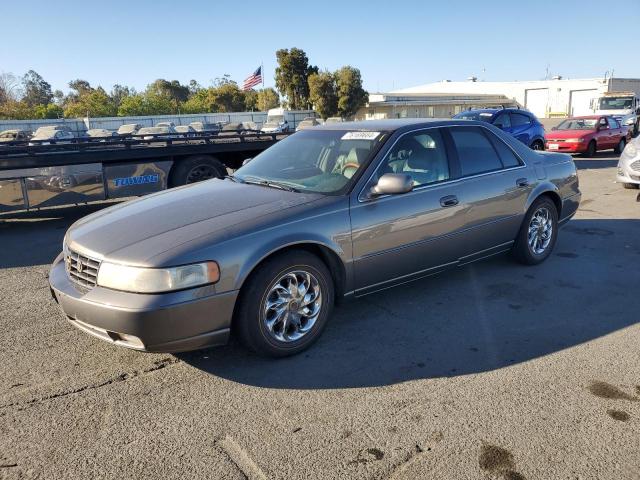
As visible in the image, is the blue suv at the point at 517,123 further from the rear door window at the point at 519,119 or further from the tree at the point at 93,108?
the tree at the point at 93,108

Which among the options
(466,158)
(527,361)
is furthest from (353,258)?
(466,158)

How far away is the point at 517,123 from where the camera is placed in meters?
14.5

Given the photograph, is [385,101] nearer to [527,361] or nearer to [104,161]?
[104,161]

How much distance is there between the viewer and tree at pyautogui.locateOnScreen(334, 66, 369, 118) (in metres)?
54.8

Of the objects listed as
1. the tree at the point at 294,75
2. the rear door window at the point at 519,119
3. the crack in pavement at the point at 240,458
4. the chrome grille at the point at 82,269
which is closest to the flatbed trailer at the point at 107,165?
the chrome grille at the point at 82,269

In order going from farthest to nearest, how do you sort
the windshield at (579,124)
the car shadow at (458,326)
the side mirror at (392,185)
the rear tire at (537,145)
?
1. the windshield at (579,124)
2. the rear tire at (537,145)
3. the side mirror at (392,185)
4. the car shadow at (458,326)

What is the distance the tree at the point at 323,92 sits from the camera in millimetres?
55625

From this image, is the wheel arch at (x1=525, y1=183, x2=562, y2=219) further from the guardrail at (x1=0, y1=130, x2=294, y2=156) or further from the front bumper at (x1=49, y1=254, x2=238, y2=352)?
the guardrail at (x1=0, y1=130, x2=294, y2=156)

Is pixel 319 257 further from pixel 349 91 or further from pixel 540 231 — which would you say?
pixel 349 91

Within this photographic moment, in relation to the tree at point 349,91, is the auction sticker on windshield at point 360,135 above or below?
below

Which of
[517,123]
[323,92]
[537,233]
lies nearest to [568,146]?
[517,123]

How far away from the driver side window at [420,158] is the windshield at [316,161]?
0.59ft

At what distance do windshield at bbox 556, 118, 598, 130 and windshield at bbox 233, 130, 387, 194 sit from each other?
1523cm

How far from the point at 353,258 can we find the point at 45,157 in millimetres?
6265
